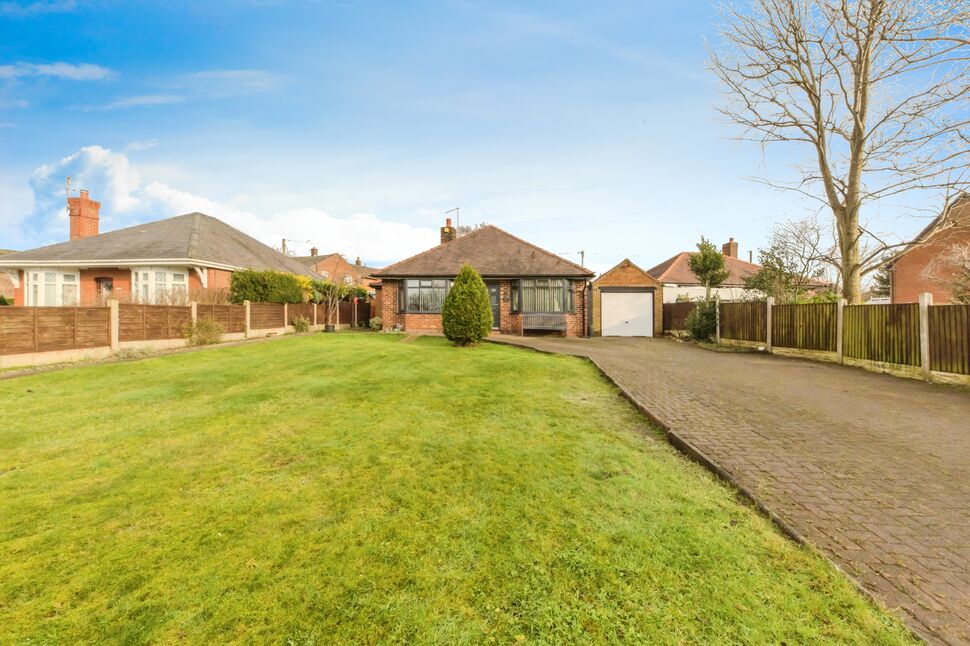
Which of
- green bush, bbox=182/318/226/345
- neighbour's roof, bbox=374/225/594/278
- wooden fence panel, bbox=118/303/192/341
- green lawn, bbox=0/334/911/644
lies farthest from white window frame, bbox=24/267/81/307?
green lawn, bbox=0/334/911/644

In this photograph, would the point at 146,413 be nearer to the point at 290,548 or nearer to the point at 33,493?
the point at 33,493

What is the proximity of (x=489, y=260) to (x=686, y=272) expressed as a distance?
18138 mm

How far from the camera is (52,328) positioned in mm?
10297

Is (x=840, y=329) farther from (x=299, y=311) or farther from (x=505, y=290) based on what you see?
(x=299, y=311)

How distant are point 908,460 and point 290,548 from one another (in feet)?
18.9

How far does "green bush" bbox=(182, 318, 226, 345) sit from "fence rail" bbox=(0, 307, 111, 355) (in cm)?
259

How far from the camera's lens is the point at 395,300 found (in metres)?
21.4

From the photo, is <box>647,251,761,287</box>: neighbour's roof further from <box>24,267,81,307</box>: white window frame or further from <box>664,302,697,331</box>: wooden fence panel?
<box>24,267,81,307</box>: white window frame

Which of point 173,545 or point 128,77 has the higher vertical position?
point 128,77

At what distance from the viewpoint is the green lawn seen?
1969 millimetres

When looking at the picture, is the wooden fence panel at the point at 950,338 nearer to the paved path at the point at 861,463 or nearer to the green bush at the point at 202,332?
the paved path at the point at 861,463

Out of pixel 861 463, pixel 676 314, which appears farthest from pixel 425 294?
pixel 861 463

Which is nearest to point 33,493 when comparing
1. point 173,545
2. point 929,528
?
point 173,545

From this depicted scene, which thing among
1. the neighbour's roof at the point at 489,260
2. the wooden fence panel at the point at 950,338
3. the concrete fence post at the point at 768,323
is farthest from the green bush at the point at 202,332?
the wooden fence panel at the point at 950,338
